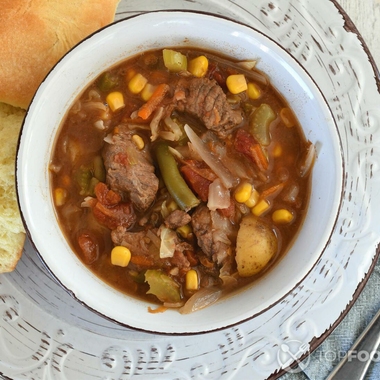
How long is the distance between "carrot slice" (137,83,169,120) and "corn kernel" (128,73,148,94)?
10cm

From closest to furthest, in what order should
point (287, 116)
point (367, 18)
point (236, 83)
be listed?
point (236, 83), point (287, 116), point (367, 18)

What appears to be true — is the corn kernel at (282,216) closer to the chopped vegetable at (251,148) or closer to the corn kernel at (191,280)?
the chopped vegetable at (251,148)

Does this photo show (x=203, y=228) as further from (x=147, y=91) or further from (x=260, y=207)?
(x=147, y=91)

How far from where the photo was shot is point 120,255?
3.13 m

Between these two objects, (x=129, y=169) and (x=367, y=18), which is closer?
(x=129, y=169)

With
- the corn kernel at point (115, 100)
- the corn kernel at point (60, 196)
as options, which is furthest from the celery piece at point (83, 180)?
the corn kernel at point (115, 100)

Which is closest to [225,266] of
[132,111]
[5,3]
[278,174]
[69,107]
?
[278,174]

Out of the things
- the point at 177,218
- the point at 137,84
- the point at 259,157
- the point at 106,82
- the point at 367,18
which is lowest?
the point at 177,218

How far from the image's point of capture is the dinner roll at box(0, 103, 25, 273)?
335 centimetres

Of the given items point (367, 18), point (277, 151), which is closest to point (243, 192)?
point (277, 151)

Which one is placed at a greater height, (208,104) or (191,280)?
(208,104)

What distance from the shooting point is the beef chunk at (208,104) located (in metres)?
3.19

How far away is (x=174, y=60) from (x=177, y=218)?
41.0 inches

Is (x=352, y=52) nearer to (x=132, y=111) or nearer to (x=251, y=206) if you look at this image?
(x=251, y=206)
